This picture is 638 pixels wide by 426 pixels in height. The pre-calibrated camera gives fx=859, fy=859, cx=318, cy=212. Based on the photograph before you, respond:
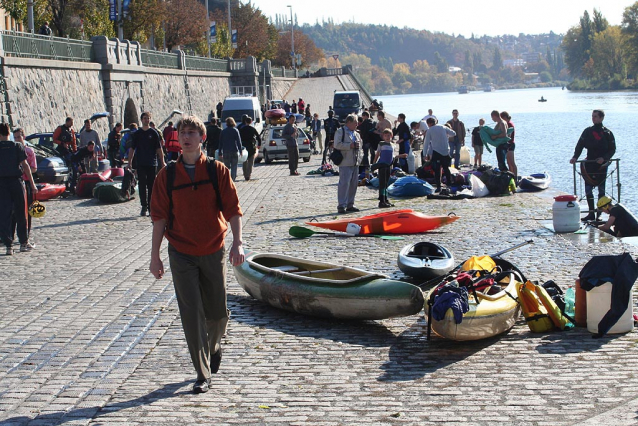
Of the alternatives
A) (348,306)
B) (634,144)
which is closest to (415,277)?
(348,306)

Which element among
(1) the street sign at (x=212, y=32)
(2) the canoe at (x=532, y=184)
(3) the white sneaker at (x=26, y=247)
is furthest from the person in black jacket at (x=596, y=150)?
(1) the street sign at (x=212, y=32)

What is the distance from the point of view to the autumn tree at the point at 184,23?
62.9 m

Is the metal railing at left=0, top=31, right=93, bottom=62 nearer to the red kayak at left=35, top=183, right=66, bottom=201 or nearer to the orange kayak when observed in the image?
the red kayak at left=35, top=183, right=66, bottom=201

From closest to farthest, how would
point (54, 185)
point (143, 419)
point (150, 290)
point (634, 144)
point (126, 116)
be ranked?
point (143, 419), point (150, 290), point (54, 185), point (126, 116), point (634, 144)

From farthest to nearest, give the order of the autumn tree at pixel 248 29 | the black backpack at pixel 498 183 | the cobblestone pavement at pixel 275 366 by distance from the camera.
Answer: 1. the autumn tree at pixel 248 29
2. the black backpack at pixel 498 183
3. the cobblestone pavement at pixel 275 366

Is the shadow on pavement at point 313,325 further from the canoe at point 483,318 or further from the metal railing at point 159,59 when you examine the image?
the metal railing at point 159,59

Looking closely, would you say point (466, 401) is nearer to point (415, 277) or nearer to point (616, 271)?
point (616, 271)

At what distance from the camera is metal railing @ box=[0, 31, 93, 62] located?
27.3 m

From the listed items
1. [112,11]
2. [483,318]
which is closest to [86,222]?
[483,318]

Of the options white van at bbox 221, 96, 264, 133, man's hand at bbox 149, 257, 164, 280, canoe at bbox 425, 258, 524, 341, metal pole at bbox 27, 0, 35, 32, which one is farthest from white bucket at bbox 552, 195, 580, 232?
white van at bbox 221, 96, 264, 133

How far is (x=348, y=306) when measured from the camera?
7848 millimetres

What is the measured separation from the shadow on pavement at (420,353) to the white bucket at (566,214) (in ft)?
20.2

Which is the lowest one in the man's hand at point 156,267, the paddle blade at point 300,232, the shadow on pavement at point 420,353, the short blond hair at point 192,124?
the paddle blade at point 300,232

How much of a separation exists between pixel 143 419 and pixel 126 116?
37.9 meters
